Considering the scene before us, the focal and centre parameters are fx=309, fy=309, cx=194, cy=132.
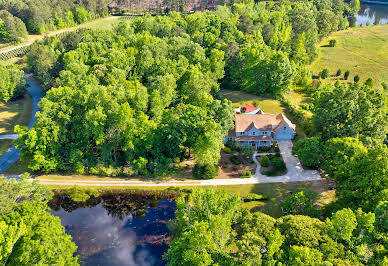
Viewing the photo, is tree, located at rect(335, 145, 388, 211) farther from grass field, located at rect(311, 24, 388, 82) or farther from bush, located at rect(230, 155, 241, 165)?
grass field, located at rect(311, 24, 388, 82)

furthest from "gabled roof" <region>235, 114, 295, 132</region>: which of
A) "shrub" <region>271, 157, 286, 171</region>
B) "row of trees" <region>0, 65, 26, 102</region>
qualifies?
"row of trees" <region>0, 65, 26, 102</region>

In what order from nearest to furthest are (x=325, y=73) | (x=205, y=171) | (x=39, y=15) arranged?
(x=205, y=171)
(x=325, y=73)
(x=39, y=15)

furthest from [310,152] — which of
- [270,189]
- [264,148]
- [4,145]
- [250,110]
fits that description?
[4,145]

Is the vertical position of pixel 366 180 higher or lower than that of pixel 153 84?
lower

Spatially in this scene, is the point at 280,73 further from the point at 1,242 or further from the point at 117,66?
the point at 1,242

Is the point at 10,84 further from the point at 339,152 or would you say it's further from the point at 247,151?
the point at 339,152

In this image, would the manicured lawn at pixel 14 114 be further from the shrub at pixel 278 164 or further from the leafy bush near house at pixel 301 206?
the leafy bush near house at pixel 301 206

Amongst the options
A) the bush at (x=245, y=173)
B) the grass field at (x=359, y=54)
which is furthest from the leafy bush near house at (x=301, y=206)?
the grass field at (x=359, y=54)
